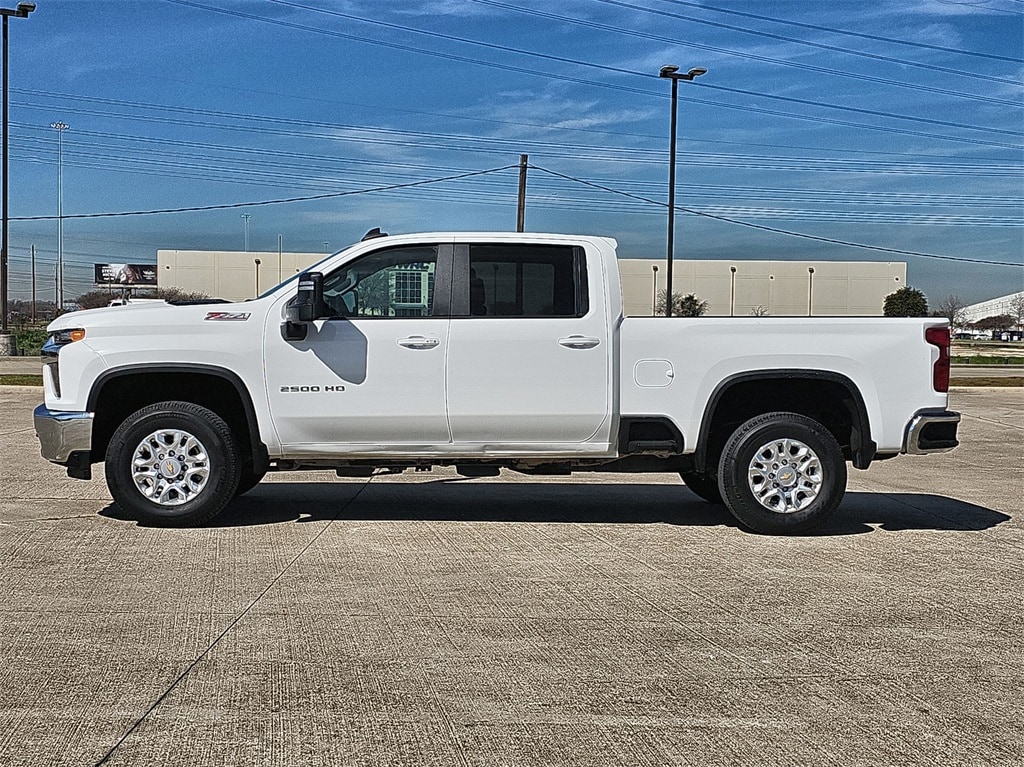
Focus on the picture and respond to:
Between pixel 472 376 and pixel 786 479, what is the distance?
2.39m

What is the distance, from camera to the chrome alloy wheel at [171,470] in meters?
8.74

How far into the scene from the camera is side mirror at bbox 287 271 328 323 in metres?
8.55

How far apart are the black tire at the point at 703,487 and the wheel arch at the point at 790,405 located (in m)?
→ 0.86

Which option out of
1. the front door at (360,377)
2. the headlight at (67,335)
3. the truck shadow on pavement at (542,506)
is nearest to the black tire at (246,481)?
the truck shadow on pavement at (542,506)

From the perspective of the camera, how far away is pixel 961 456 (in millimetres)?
14750

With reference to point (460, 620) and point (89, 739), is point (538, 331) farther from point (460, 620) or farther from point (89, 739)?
point (89, 739)

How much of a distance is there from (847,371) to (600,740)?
5.05m

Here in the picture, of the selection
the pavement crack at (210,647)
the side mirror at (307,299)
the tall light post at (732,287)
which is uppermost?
the tall light post at (732,287)

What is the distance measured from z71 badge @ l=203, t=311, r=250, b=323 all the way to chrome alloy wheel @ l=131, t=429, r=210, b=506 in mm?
858

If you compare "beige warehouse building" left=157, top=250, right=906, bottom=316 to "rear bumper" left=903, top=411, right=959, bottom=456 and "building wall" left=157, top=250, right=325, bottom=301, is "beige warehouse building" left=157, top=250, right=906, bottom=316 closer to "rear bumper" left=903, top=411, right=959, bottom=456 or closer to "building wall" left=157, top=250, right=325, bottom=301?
"building wall" left=157, top=250, right=325, bottom=301

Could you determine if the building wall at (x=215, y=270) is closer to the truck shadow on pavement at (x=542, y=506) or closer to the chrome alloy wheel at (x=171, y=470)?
the truck shadow on pavement at (x=542, y=506)

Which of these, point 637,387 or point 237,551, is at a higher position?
point 637,387

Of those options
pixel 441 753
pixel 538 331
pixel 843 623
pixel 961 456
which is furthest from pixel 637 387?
pixel 961 456

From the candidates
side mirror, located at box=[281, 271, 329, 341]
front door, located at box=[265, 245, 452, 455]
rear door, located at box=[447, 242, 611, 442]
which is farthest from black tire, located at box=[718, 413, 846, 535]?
side mirror, located at box=[281, 271, 329, 341]
